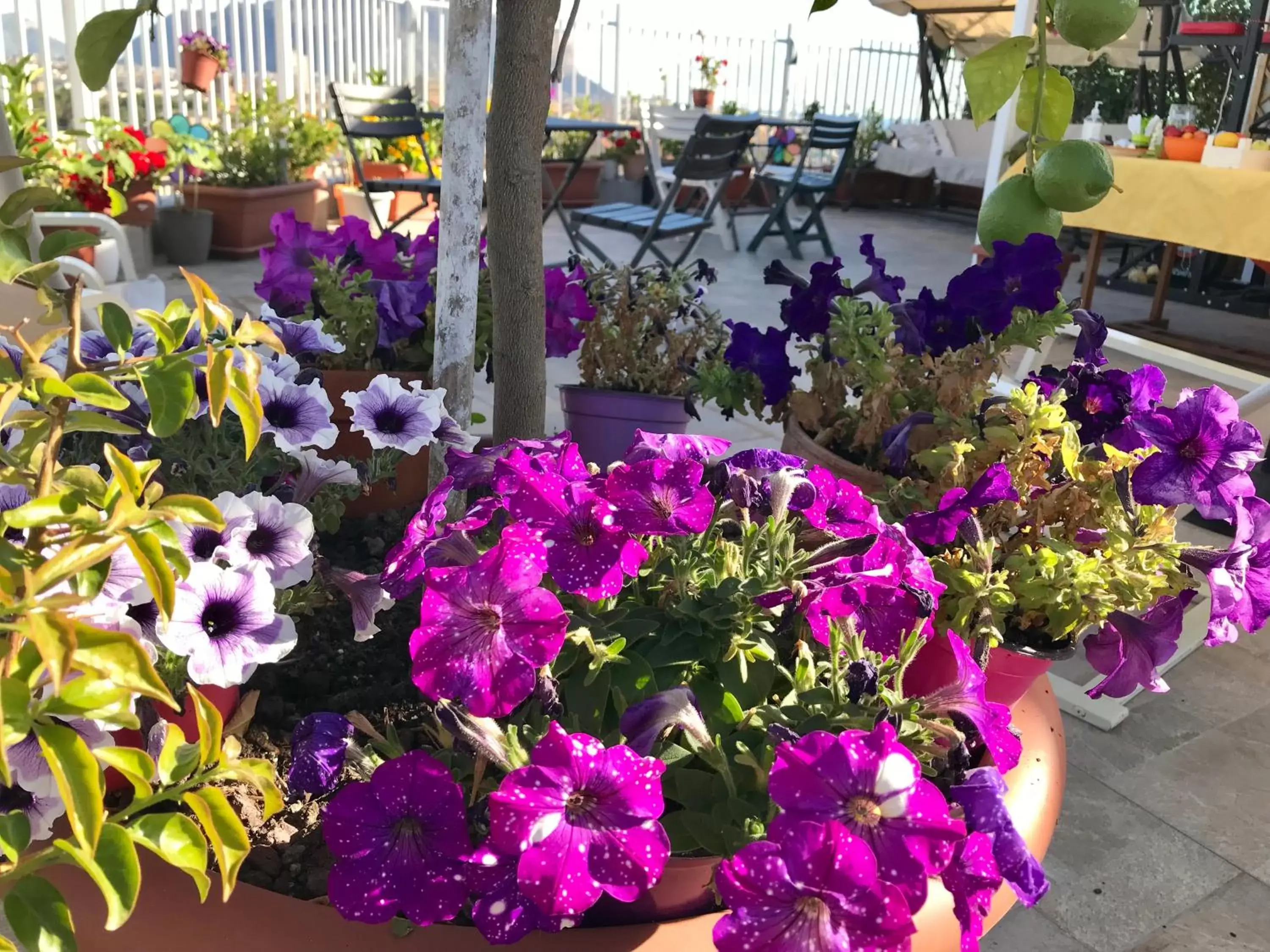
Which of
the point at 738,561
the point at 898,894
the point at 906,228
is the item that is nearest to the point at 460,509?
the point at 738,561

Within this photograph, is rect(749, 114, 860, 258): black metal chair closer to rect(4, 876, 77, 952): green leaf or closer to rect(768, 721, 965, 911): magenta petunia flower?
rect(768, 721, 965, 911): magenta petunia flower

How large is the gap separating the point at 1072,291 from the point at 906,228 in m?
2.29

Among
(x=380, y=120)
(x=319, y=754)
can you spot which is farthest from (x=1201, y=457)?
(x=380, y=120)

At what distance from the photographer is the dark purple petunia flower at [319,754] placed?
2.26 feet

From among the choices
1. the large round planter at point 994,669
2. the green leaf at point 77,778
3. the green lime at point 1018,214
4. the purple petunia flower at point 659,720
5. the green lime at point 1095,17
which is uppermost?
the green lime at point 1095,17

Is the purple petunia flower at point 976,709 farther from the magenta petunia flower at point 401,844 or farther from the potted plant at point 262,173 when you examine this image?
the potted plant at point 262,173

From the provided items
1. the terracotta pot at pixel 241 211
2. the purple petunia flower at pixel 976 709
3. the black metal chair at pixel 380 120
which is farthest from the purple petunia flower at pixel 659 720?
the terracotta pot at pixel 241 211

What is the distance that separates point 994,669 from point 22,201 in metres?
0.83

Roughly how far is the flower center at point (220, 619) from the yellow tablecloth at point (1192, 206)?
2452mm

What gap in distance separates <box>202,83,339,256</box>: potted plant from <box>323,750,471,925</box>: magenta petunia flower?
4.83 m

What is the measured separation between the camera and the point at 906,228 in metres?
8.54

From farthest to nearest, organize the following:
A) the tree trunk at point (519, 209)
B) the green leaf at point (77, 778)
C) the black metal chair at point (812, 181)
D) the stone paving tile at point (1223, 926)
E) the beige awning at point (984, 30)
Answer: the beige awning at point (984, 30) < the black metal chair at point (812, 181) < the stone paving tile at point (1223, 926) < the tree trunk at point (519, 209) < the green leaf at point (77, 778)

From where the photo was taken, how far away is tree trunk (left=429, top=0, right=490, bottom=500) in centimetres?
90

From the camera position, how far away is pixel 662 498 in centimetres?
70
